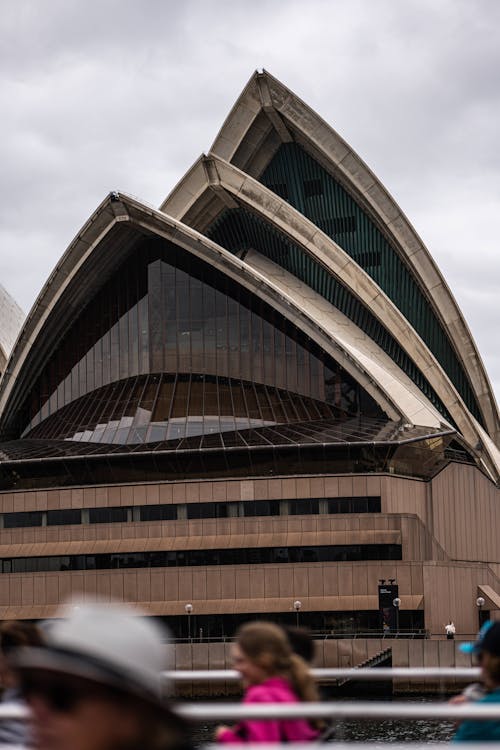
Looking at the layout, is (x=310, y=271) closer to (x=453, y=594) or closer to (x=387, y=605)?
(x=453, y=594)

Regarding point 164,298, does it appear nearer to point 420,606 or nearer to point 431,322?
point 431,322

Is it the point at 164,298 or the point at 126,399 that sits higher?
the point at 164,298

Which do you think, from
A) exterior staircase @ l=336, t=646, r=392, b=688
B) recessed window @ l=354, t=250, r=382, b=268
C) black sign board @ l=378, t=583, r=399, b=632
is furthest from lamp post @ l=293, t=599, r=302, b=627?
recessed window @ l=354, t=250, r=382, b=268

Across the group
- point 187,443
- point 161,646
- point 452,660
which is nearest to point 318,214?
point 187,443

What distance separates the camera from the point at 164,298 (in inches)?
2371

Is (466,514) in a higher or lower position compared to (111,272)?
lower

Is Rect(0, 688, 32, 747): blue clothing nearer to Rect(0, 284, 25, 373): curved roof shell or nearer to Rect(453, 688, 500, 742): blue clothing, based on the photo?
Rect(453, 688, 500, 742): blue clothing

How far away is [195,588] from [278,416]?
10.5 m

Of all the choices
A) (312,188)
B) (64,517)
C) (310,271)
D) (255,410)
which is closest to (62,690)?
(64,517)

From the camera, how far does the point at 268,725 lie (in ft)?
18.6

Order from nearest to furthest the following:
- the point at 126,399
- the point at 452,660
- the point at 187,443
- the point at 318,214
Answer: the point at 452,660, the point at 187,443, the point at 126,399, the point at 318,214

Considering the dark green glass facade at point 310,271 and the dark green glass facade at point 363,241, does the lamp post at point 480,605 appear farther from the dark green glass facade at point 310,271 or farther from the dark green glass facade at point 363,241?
the dark green glass facade at point 363,241

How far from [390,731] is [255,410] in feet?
86.1

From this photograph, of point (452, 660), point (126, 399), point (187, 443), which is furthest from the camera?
point (126, 399)
